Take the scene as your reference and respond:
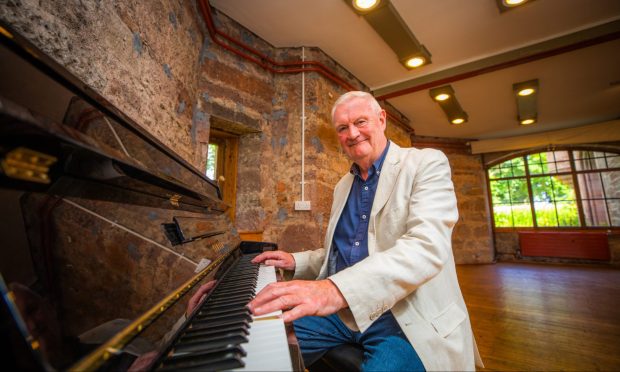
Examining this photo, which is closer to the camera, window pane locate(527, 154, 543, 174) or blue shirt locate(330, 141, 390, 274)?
blue shirt locate(330, 141, 390, 274)

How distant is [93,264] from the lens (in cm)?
60

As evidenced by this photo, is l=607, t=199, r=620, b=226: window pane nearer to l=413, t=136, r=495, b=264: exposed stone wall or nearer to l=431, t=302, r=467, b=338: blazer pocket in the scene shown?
l=413, t=136, r=495, b=264: exposed stone wall

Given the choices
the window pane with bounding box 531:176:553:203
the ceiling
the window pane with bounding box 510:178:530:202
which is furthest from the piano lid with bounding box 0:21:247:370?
the window pane with bounding box 531:176:553:203

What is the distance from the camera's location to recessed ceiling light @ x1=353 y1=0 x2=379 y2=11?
96.1 inches

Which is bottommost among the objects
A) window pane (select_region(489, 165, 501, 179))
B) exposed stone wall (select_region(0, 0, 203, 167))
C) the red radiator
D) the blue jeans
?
the red radiator

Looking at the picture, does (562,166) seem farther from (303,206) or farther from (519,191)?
(303,206)

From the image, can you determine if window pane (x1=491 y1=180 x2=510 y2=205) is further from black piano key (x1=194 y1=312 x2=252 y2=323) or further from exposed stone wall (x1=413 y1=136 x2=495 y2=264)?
black piano key (x1=194 y1=312 x2=252 y2=323)

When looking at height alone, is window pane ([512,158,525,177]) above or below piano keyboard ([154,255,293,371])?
above

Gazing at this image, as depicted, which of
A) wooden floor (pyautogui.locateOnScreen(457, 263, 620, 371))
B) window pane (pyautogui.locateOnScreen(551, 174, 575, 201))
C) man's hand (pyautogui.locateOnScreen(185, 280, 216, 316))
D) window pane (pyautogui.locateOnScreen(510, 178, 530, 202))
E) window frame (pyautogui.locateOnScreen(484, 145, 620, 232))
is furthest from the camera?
window pane (pyautogui.locateOnScreen(510, 178, 530, 202))

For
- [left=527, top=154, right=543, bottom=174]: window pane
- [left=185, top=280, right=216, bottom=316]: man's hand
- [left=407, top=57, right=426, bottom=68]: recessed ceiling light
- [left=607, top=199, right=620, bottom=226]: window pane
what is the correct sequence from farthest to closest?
[left=527, top=154, right=543, bottom=174]: window pane, [left=607, top=199, right=620, bottom=226]: window pane, [left=407, top=57, right=426, bottom=68]: recessed ceiling light, [left=185, top=280, right=216, bottom=316]: man's hand

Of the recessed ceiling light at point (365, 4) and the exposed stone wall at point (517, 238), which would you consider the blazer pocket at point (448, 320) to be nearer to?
the recessed ceiling light at point (365, 4)

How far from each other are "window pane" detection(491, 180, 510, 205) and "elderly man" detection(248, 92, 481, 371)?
790 centimetres

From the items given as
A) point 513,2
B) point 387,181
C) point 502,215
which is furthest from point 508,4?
point 502,215

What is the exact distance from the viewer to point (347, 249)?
1.37 meters
